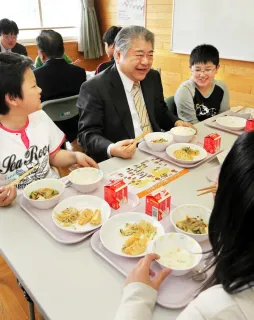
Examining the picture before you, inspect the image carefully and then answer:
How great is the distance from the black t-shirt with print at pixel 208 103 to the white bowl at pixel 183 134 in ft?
2.20

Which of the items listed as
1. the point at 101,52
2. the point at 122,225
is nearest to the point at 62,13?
the point at 101,52

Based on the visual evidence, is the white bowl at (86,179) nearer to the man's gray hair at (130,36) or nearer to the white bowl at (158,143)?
the white bowl at (158,143)

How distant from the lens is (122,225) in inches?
38.2

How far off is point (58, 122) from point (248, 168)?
2.02 m

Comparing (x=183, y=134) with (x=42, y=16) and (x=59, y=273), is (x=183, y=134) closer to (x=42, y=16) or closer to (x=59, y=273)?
(x=59, y=273)

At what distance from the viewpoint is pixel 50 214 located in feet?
3.35

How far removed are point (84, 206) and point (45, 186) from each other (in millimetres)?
182

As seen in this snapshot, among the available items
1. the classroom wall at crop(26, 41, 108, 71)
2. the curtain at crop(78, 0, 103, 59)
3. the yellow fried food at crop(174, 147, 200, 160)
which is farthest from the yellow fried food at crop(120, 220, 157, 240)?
the curtain at crop(78, 0, 103, 59)

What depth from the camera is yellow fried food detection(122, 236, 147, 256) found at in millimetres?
847

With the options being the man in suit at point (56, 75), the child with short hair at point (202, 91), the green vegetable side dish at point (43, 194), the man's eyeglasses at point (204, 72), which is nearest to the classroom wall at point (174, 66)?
the child with short hair at point (202, 91)

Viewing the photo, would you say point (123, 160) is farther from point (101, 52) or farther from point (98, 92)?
point (101, 52)

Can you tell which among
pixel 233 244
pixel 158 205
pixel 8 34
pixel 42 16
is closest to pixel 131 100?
pixel 158 205

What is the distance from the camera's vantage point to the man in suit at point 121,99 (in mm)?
1688

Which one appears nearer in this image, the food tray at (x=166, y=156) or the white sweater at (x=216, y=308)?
the white sweater at (x=216, y=308)
